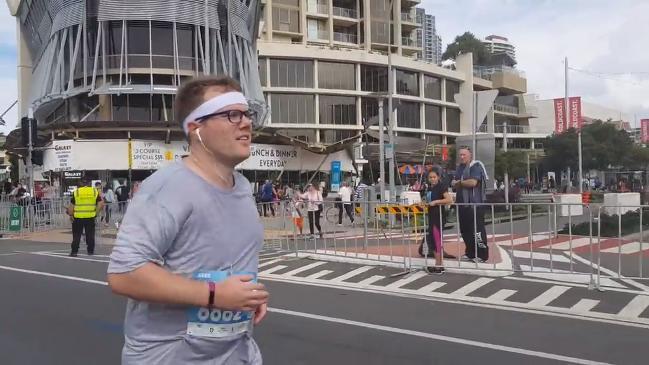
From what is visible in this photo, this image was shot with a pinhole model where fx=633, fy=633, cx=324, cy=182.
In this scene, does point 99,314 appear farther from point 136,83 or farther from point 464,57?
point 464,57

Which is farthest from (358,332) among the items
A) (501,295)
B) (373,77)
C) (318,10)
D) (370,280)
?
(318,10)

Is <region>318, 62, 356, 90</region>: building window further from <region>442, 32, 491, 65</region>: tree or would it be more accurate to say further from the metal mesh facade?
<region>442, 32, 491, 65</region>: tree

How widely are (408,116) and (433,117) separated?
5.34 meters

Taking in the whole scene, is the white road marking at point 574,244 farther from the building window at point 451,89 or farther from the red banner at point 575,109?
the building window at point 451,89

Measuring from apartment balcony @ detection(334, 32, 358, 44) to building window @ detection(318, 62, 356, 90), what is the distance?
1057 cm

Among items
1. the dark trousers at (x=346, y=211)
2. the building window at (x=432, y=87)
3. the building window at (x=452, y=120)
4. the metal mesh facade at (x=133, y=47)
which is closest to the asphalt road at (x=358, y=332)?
the dark trousers at (x=346, y=211)

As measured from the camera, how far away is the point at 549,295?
8836 millimetres

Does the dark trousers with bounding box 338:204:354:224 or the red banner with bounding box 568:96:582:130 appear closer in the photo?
the dark trousers with bounding box 338:204:354:224

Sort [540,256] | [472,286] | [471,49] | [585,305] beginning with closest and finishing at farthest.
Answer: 1. [585,305]
2. [472,286]
3. [540,256]
4. [471,49]

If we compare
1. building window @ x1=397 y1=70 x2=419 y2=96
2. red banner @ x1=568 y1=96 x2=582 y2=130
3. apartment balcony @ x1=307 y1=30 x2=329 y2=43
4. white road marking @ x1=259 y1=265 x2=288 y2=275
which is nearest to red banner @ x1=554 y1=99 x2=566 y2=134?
red banner @ x1=568 y1=96 x2=582 y2=130

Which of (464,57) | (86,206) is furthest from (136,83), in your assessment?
(464,57)

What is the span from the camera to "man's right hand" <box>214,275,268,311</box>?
7.27 ft

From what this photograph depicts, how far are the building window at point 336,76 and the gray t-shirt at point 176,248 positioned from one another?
2520 inches

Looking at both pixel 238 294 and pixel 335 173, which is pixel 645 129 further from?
pixel 238 294
